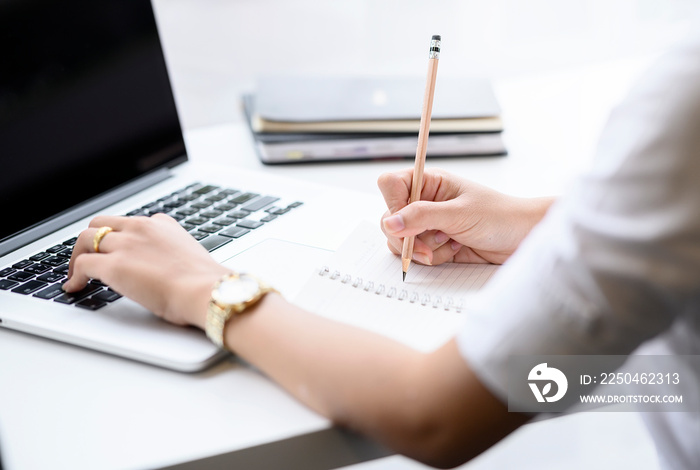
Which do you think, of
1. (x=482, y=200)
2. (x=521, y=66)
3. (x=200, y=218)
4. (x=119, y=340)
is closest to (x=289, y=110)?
(x=200, y=218)

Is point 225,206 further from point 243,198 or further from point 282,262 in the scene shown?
point 282,262

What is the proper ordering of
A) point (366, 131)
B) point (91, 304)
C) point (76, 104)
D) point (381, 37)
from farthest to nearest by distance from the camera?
point (381, 37)
point (366, 131)
point (76, 104)
point (91, 304)

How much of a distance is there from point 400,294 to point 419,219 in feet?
0.29

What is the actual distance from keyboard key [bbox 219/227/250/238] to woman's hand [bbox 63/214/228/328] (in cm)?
10

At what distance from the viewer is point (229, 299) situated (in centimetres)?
53

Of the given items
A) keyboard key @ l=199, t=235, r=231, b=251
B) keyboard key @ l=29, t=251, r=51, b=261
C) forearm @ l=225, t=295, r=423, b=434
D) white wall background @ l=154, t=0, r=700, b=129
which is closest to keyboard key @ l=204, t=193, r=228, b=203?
keyboard key @ l=199, t=235, r=231, b=251

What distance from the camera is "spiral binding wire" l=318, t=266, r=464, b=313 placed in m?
0.60

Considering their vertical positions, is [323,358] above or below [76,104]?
below

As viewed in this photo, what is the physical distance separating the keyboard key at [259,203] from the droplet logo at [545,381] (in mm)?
453

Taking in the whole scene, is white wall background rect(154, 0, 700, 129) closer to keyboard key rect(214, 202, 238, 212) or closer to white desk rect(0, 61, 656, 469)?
keyboard key rect(214, 202, 238, 212)

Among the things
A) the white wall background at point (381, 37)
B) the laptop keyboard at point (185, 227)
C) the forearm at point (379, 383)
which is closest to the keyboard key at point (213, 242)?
the laptop keyboard at point (185, 227)

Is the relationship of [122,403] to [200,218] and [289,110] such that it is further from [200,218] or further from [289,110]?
[289,110]

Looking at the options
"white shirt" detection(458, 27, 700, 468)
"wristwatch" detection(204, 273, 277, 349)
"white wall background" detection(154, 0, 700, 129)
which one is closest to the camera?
"white shirt" detection(458, 27, 700, 468)

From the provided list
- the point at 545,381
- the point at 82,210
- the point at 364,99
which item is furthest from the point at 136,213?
the point at 545,381
